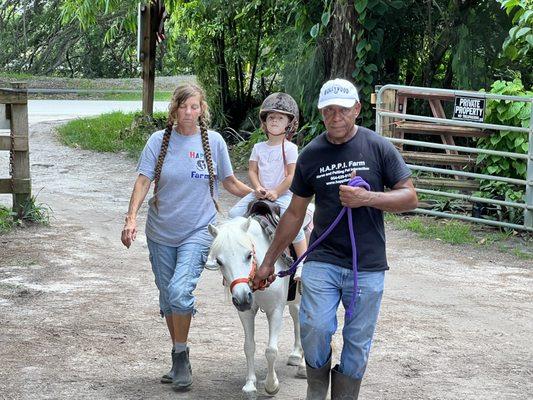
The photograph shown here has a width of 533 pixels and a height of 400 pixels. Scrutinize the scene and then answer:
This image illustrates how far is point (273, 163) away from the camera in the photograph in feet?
19.7

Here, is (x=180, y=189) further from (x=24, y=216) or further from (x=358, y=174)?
(x=24, y=216)

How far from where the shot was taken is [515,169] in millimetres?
11297

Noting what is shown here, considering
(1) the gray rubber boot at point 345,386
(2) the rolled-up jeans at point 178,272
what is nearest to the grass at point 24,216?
(2) the rolled-up jeans at point 178,272

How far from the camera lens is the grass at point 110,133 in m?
17.5

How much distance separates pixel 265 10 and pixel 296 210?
1327 cm

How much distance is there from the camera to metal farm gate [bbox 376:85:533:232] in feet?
35.8

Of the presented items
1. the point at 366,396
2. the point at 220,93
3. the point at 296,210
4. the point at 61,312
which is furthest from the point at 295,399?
the point at 220,93

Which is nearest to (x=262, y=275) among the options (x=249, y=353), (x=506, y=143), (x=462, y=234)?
(x=249, y=353)

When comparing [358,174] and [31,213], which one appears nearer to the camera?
[358,174]

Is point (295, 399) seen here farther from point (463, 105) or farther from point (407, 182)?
point (463, 105)

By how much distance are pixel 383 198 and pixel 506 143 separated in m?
7.20

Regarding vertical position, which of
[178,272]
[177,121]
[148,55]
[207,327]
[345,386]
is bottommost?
[207,327]

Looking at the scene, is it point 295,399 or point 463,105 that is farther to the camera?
point 463,105

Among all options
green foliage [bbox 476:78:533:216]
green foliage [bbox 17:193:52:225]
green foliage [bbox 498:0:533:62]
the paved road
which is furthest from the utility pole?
green foliage [bbox 498:0:533:62]
